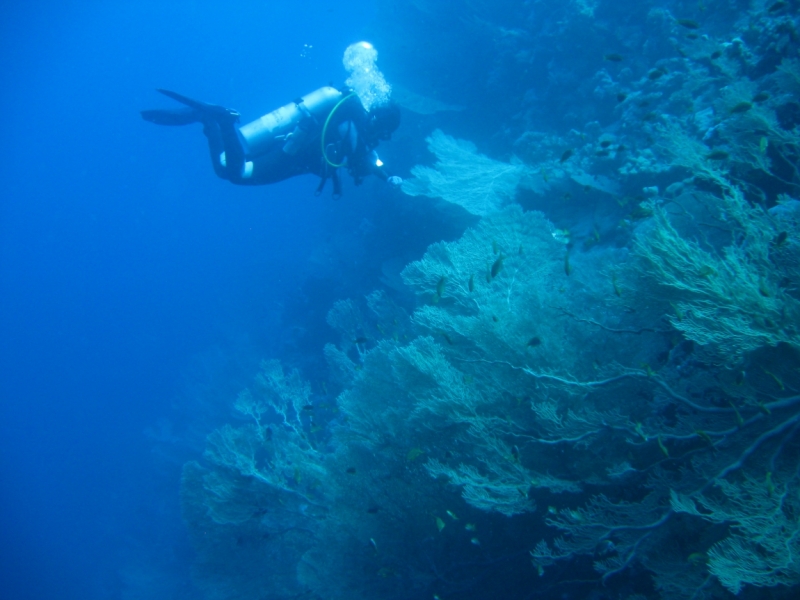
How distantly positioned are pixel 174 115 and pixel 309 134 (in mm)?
2592

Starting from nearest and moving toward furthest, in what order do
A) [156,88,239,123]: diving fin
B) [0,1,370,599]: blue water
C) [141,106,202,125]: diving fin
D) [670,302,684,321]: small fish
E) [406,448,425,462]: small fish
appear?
1. [670,302,684,321]: small fish
2. [406,448,425,462]: small fish
3. [156,88,239,123]: diving fin
4. [141,106,202,125]: diving fin
5. [0,1,370,599]: blue water

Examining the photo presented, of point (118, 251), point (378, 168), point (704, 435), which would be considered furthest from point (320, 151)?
point (118, 251)

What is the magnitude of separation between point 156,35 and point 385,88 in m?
115

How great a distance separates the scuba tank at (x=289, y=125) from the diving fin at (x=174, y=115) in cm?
102

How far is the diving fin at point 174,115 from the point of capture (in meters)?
7.02

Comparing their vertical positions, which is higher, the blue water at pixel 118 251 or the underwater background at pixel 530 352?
the blue water at pixel 118 251

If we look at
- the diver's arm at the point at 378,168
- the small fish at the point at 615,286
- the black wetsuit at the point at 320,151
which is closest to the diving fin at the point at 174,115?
the black wetsuit at the point at 320,151

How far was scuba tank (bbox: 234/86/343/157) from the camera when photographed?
6.83 metres

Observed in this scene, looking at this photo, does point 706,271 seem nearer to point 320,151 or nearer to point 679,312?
point 679,312

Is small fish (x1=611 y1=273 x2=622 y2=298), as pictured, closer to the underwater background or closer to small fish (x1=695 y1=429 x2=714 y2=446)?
the underwater background

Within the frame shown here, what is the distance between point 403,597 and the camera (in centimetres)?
407

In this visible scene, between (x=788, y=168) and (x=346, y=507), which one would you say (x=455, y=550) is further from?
(x=788, y=168)

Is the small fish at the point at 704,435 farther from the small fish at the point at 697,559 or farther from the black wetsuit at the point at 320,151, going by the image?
the black wetsuit at the point at 320,151

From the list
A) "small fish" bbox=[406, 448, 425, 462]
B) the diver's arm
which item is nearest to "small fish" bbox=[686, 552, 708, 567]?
"small fish" bbox=[406, 448, 425, 462]
